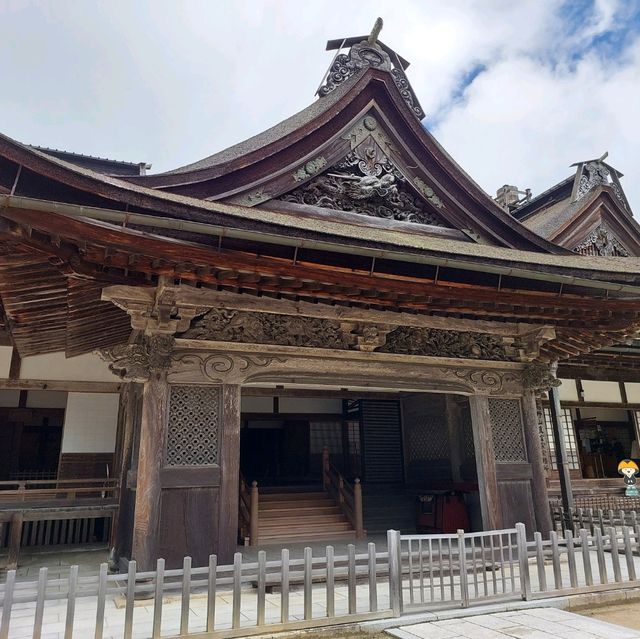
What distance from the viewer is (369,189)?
9578 millimetres

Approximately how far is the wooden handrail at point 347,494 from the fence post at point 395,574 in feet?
16.8

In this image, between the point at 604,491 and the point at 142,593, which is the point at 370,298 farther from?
the point at 604,491

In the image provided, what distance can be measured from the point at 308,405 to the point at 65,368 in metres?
7.27

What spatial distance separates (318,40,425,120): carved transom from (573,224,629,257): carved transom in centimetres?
826

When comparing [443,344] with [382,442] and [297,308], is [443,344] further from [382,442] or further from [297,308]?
[382,442]

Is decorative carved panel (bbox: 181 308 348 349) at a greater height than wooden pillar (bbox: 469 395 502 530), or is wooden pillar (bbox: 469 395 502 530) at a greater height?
decorative carved panel (bbox: 181 308 348 349)

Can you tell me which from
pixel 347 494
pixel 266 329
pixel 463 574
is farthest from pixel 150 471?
pixel 347 494

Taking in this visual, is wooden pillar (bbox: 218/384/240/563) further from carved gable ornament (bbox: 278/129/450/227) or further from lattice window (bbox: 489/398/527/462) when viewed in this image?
lattice window (bbox: 489/398/527/462)

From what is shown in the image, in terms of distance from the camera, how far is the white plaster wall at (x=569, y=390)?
15844 mm

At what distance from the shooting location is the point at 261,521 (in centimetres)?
1146

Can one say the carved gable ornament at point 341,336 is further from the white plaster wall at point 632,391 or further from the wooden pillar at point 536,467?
the white plaster wall at point 632,391

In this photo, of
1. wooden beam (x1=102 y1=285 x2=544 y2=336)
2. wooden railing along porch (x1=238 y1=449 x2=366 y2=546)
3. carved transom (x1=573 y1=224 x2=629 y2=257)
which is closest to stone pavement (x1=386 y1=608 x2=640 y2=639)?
wooden beam (x1=102 y1=285 x2=544 y2=336)

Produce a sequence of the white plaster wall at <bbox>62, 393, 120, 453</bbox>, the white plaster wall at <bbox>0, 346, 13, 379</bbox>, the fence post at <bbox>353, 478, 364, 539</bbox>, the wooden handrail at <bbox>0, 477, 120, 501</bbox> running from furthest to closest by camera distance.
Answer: the white plaster wall at <bbox>62, 393, 120, 453</bbox>, the white plaster wall at <bbox>0, 346, 13, 379</bbox>, the fence post at <bbox>353, 478, 364, 539</bbox>, the wooden handrail at <bbox>0, 477, 120, 501</bbox>

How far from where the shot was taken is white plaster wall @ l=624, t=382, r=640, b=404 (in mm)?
16812
